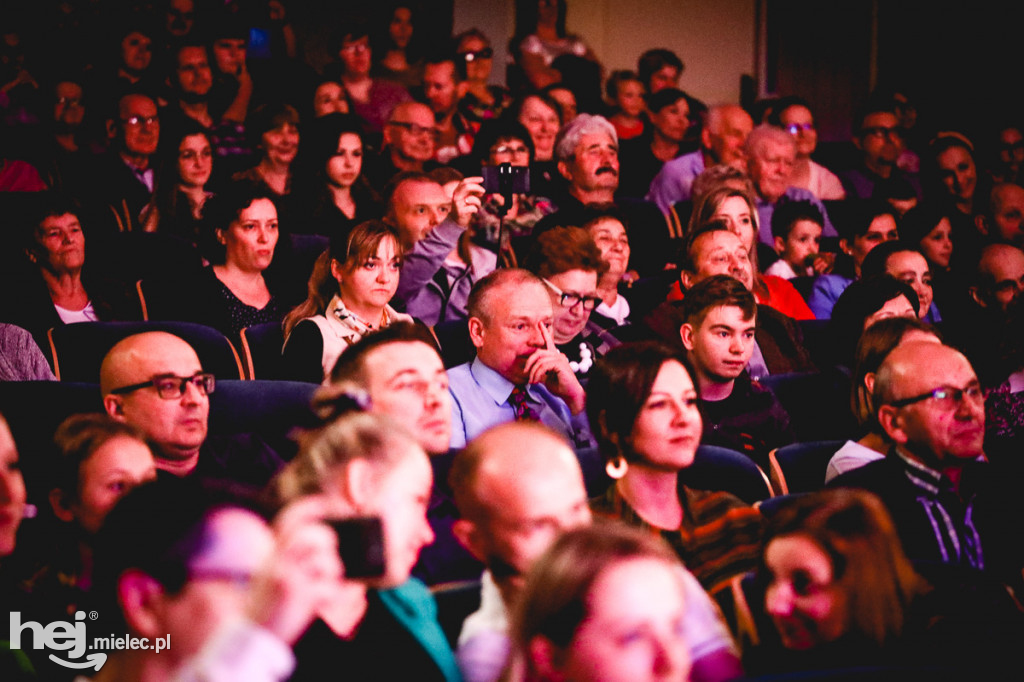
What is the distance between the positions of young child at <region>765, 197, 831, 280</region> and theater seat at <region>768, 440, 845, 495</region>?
196 cm

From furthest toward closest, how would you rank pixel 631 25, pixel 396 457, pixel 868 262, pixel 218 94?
pixel 631 25 → pixel 218 94 → pixel 868 262 → pixel 396 457

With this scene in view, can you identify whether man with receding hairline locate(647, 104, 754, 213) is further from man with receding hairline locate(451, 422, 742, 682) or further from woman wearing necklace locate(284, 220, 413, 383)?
man with receding hairline locate(451, 422, 742, 682)

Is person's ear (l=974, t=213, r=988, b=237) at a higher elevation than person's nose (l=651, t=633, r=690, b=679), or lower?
higher

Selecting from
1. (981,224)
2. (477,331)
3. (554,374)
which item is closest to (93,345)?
(477,331)

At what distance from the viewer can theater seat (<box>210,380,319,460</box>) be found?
8.36ft

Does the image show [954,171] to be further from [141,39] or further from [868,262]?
[141,39]

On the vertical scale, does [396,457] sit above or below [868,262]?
below

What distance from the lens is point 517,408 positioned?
9.54 ft

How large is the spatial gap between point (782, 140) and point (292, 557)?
13.1 feet

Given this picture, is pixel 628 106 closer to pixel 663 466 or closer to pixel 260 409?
pixel 260 409

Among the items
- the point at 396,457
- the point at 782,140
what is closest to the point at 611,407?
the point at 396,457

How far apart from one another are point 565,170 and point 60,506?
121 inches

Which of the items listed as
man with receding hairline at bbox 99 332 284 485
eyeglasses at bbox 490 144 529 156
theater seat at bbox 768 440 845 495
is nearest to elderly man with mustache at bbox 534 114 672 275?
eyeglasses at bbox 490 144 529 156

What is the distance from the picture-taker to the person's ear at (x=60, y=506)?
1.87 meters
